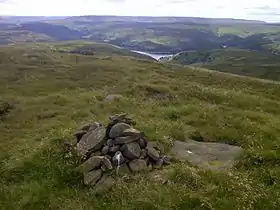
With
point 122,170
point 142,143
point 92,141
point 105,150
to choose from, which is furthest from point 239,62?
point 122,170

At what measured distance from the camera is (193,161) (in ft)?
44.6

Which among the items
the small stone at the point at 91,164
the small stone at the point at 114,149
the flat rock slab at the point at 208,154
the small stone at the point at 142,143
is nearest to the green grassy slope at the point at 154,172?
the small stone at the point at 91,164

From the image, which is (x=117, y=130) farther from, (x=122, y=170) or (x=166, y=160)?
(x=166, y=160)

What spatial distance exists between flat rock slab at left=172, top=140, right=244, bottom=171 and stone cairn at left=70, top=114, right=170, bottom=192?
1043mm

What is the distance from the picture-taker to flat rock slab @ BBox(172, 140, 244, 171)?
13352mm

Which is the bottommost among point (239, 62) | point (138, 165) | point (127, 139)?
point (239, 62)

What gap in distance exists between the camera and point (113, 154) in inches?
520

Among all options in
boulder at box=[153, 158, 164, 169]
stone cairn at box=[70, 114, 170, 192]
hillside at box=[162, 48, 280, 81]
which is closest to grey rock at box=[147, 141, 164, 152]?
stone cairn at box=[70, 114, 170, 192]

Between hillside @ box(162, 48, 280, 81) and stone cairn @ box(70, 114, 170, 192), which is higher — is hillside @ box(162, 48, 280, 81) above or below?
below

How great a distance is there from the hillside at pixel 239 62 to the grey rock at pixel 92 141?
332 feet

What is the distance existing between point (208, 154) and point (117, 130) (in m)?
3.43

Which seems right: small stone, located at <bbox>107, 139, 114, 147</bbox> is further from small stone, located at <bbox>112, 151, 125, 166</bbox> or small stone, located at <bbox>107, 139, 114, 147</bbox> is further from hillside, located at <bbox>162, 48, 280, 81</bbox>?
hillside, located at <bbox>162, 48, 280, 81</bbox>

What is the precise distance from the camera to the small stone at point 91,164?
12.6 m

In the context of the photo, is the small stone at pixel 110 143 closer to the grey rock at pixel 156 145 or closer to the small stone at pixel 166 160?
the grey rock at pixel 156 145
